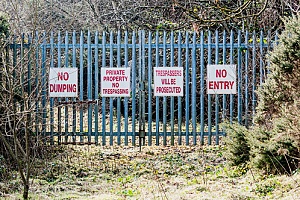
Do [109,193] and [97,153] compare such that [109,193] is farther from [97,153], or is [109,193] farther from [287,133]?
[97,153]

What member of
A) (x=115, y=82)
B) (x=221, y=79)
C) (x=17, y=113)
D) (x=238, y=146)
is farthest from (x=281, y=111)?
(x=115, y=82)

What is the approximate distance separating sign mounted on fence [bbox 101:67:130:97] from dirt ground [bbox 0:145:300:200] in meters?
1.32

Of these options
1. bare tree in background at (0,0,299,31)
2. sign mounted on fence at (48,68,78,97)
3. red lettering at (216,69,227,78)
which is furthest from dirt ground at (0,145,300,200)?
bare tree in background at (0,0,299,31)

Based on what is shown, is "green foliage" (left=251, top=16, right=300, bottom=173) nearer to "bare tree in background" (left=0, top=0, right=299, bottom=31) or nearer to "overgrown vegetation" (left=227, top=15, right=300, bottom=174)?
"overgrown vegetation" (left=227, top=15, right=300, bottom=174)

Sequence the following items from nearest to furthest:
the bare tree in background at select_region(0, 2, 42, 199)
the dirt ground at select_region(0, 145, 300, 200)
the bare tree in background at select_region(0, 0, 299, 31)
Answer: the bare tree in background at select_region(0, 2, 42, 199), the dirt ground at select_region(0, 145, 300, 200), the bare tree in background at select_region(0, 0, 299, 31)

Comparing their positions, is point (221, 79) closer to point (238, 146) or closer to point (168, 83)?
point (168, 83)

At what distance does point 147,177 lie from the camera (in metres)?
7.62

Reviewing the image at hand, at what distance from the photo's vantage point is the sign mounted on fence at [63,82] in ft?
30.3

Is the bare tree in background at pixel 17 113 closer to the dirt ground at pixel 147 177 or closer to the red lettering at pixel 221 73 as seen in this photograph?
the dirt ground at pixel 147 177

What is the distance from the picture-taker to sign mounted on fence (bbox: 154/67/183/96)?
9.33 m

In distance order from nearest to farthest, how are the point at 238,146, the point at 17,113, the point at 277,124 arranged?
1. the point at 17,113
2. the point at 277,124
3. the point at 238,146

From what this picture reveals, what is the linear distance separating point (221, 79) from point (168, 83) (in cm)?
109

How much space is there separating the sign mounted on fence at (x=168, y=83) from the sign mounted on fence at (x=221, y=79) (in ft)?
1.95

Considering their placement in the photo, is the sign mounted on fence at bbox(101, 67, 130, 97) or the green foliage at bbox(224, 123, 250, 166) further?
the sign mounted on fence at bbox(101, 67, 130, 97)
